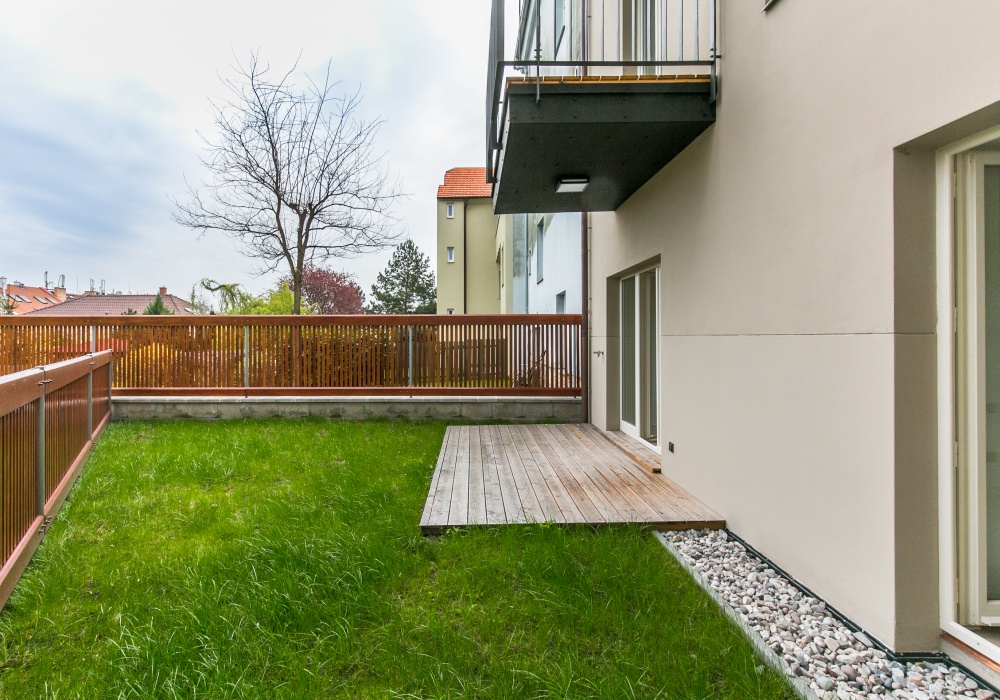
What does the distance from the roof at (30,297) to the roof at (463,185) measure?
40.4 metres

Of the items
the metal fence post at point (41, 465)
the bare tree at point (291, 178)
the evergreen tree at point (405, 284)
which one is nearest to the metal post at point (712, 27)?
the metal fence post at point (41, 465)

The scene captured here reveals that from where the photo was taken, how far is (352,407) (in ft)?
26.6

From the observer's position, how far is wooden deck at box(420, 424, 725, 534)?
3.38m

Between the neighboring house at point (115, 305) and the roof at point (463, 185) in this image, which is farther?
the neighboring house at point (115, 305)

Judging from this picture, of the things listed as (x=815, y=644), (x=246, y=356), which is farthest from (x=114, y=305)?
(x=815, y=644)

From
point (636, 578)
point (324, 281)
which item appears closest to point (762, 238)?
point (636, 578)

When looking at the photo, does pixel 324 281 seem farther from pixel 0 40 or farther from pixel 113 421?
pixel 113 421

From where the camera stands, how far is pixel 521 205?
18.4ft

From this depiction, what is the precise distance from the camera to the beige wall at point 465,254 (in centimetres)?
2214

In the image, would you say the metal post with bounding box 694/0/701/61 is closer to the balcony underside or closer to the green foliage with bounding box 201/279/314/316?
the balcony underside

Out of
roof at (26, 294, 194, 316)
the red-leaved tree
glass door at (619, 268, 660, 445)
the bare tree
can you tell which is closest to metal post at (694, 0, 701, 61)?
glass door at (619, 268, 660, 445)

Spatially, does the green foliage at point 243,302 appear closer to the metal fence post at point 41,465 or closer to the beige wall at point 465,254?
the beige wall at point 465,254

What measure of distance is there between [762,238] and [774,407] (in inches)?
35.3

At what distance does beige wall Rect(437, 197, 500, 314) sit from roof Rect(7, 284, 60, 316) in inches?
1590
